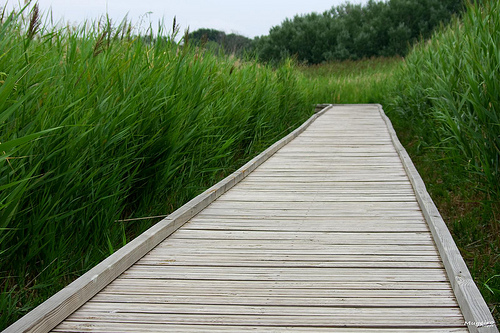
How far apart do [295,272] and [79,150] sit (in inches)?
43.1

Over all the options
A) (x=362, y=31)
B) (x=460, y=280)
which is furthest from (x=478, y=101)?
(x=362, y=31)

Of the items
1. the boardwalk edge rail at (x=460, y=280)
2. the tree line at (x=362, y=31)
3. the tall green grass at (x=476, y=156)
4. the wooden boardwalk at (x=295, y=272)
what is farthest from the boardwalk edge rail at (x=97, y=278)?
the tree line at (x=362, y=31)

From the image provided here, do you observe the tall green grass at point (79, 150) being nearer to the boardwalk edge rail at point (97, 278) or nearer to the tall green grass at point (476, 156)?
the boardwalk edge rail at point (97, 278)

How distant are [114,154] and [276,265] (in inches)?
42.9

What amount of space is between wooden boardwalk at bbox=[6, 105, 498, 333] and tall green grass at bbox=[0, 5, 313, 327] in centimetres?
32

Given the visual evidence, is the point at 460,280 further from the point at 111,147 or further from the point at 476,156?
the point at 476,156

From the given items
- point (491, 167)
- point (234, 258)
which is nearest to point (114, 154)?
point (234, 258)

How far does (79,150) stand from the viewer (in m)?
2.25

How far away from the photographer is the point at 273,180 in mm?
3877

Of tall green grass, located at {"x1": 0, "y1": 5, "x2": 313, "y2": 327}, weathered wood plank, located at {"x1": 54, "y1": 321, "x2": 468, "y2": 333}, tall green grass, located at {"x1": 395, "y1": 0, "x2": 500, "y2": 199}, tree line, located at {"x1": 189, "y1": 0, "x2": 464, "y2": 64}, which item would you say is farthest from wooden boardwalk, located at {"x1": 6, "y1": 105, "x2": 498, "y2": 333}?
tree line, located at {"x1": 189, "y1": 0, "x2": 464, "y2": 64}

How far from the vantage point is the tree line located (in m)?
24.6

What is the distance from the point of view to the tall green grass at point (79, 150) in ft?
6.33

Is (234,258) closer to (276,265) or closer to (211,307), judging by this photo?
(276,265)

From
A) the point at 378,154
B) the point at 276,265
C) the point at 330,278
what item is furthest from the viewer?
the point at 378,154
